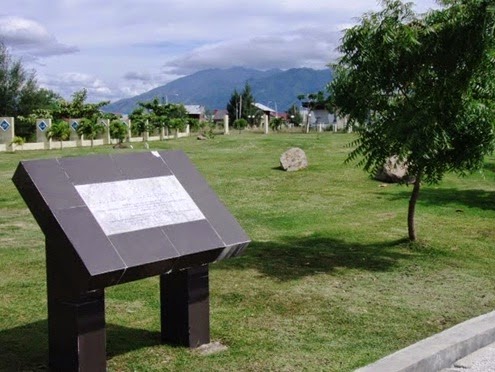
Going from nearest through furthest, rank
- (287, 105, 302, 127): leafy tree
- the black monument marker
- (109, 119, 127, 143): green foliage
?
1. the black monument marker
2. (109, 119, 127, 143): green foliage
3. (287, 105, 302, 127): leafy tree

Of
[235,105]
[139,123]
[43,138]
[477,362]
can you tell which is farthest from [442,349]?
[235,105]

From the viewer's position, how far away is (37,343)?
6.29 meters

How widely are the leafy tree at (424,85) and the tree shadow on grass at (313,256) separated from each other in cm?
136

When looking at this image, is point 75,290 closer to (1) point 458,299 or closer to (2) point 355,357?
(2) point 355,357

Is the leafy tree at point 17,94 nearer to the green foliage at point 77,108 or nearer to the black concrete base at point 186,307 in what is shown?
the green foliage at point 77,108

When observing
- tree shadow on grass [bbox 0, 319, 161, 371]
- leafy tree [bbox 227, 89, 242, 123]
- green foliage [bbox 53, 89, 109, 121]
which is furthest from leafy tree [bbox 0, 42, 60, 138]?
tree shadow on grass [bbox 0, 319, 161, 371]

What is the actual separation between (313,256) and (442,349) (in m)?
4.38

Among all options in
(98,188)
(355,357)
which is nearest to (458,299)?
(355,357)

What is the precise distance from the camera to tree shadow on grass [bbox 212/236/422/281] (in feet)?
30.8

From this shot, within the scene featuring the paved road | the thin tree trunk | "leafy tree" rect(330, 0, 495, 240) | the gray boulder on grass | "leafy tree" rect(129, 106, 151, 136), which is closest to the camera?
the paved road

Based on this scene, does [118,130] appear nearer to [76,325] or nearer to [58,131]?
[58,131]

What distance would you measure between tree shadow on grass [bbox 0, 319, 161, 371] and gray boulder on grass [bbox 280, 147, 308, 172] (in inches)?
600

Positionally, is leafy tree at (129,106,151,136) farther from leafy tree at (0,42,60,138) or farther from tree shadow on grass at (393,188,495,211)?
tree shadow on grass at (393,188,495,211)

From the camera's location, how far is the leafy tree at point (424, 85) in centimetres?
898
